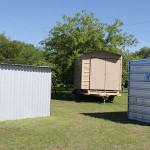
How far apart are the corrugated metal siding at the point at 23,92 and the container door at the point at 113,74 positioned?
7.50 m

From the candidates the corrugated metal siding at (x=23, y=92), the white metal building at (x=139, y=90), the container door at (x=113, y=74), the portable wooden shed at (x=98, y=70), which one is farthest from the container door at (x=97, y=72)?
the corrugated metal siding at (x=23, y=92)

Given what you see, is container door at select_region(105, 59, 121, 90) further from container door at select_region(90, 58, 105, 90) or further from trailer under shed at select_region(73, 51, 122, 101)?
container door at select_region(90, 58, 105, 90)

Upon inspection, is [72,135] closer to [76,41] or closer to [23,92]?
[23,92]

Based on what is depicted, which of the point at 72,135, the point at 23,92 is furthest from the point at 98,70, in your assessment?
the point at 72,135

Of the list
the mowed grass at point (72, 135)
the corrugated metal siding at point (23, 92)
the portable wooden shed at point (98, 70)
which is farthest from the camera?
the portable wooden shed at point (98, 70)

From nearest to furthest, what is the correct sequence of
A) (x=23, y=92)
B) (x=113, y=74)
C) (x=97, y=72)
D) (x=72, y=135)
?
1. (x=72, y=135)
2. (x=23, y=92)
3. (x=97, y=72)
4. (x=113, y=74)

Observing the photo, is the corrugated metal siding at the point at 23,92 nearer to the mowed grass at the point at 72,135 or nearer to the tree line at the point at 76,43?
the mowed grass at the point at 72,135

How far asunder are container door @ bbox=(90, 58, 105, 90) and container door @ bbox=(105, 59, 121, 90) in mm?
385

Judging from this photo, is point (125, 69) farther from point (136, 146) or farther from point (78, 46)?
point (136, 146)

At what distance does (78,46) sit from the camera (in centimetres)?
2223

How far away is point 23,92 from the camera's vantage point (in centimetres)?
959

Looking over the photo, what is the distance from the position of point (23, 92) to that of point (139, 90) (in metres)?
5.06

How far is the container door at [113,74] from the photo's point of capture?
1686cm

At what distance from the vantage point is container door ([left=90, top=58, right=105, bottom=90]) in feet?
54.9
